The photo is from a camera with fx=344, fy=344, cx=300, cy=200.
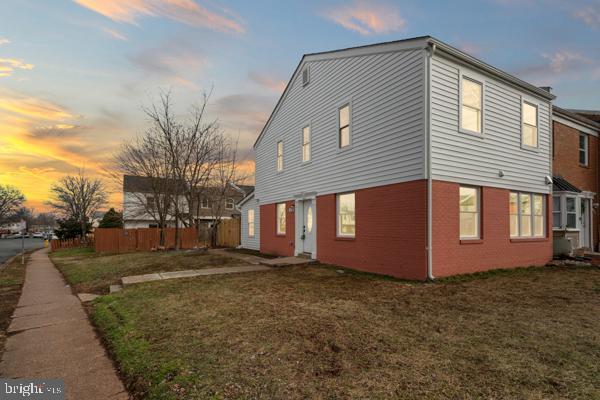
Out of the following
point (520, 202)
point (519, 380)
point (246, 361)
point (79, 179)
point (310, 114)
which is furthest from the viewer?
point (79, 179)

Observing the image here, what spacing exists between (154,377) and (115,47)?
39.3 feet

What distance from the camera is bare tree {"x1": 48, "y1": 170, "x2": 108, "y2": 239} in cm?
4547

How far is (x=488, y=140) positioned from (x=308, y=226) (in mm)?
7113

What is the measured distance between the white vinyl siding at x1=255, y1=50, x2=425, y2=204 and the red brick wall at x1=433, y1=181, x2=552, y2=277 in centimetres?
130

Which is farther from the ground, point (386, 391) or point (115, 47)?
point (115, 47)

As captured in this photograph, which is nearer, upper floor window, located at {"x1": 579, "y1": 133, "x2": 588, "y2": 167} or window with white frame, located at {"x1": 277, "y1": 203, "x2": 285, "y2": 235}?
window with white frame, located at {"x1": 277, "y1": 203, "x2": 285, "y2": 235}

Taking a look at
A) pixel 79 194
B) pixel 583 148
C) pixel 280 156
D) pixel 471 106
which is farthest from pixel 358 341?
pixel 79 194

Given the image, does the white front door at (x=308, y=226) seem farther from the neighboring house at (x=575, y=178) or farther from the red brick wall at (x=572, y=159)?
the red brick wall at (x=572, y=159)

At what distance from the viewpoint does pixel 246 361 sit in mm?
4012

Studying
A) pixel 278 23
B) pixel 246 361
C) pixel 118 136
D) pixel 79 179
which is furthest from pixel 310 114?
pixel 79 179

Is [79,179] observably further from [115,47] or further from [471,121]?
[471,121]

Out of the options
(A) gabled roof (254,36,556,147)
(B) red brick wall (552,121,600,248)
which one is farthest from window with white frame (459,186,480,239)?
(B) red brick wall (552,121,600,248)

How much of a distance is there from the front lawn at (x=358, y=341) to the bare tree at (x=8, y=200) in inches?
3140

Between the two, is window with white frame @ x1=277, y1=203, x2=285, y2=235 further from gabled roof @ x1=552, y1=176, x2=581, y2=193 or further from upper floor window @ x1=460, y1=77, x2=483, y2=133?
gabled roof @ x1=552, y1=176, x2=581, y2=193
